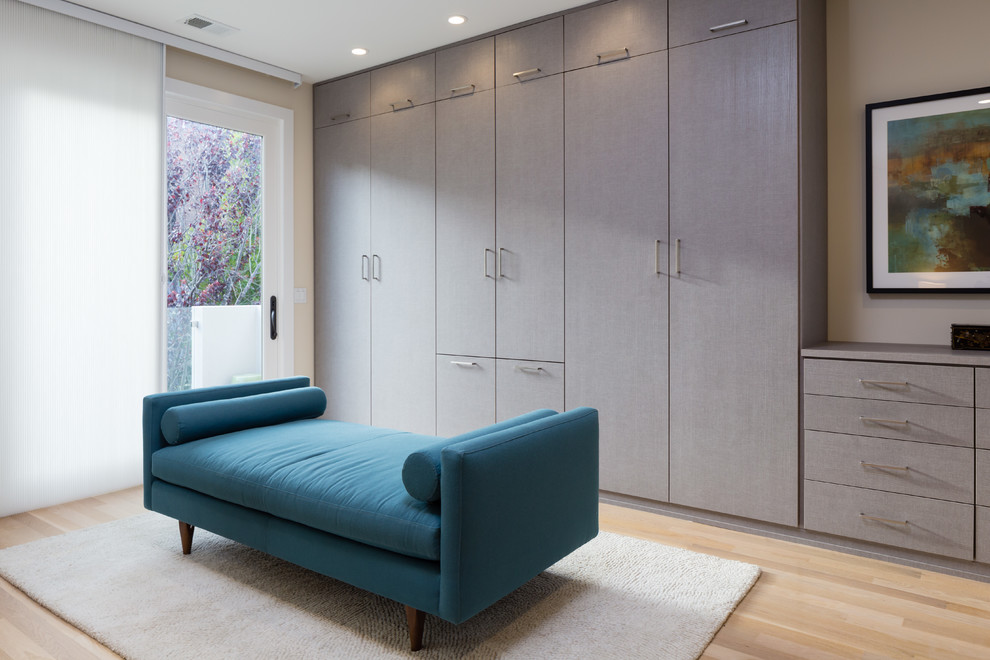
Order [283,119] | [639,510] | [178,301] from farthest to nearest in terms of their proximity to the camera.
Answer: [283,119] → [178,301] → [639,510]

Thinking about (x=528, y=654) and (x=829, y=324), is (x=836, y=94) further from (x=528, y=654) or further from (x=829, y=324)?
(x=528, y=654)

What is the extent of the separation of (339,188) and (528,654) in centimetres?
334

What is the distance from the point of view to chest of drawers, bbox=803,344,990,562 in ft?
8.20

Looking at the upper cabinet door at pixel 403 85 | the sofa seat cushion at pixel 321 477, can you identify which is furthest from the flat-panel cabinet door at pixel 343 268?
the sofa seat cushion at pixel 321 477

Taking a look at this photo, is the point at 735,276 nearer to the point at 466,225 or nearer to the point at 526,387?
the point at 526,387

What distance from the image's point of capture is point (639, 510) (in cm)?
332

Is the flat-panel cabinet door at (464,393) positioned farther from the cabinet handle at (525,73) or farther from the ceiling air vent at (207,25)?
the ceiling air vent at (207,25)

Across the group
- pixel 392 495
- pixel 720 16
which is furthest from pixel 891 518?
pixel 720 16

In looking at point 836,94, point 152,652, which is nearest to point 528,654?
point 152,652

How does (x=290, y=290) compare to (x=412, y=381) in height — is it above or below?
above

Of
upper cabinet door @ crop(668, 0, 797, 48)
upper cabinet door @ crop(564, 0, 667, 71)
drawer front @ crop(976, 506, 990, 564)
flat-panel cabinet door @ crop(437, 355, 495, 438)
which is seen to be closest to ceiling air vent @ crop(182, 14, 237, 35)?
upper cabinet door @ crop(564, 0, 667, 71)

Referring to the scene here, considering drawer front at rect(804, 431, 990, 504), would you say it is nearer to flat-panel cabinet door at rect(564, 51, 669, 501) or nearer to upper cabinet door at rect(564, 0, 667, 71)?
flat-panel cabinet door at rect(564, 51, 669, 501)

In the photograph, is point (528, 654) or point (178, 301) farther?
point (178, 301)

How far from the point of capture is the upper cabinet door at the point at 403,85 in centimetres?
402
